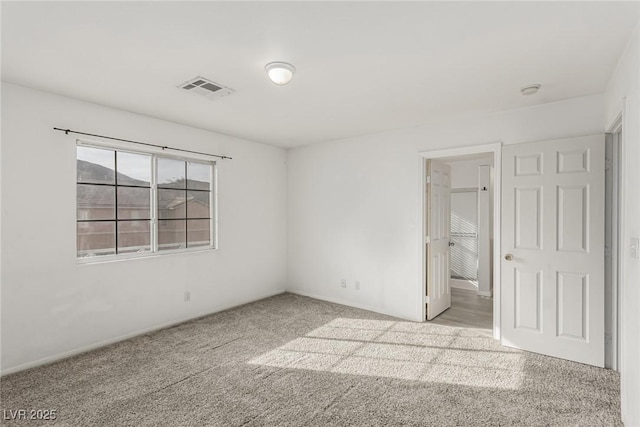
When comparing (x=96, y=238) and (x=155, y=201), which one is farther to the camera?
(x=155, y=201)

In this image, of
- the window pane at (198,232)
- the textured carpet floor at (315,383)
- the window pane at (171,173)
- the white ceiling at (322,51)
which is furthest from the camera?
the window pane at (198,232)

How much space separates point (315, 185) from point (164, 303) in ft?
8.89

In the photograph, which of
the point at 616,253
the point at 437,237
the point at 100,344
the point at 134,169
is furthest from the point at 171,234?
the point at 616,253

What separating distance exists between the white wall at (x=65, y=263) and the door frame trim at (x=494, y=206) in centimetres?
270

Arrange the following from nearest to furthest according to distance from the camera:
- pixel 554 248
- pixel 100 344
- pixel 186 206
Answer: pixel 554 248, pixel 100 344, pixel 186 206

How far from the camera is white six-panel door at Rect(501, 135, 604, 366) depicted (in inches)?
115

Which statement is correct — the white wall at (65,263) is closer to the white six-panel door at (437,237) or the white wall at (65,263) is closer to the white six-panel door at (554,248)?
the white six-panel door at (437,237)

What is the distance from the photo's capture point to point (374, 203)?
15.1 feet

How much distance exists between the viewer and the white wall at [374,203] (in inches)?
140

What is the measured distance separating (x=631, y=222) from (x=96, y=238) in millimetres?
4531

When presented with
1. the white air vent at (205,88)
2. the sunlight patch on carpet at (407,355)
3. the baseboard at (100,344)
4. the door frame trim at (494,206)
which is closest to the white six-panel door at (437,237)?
the door frame trim at (494,206)

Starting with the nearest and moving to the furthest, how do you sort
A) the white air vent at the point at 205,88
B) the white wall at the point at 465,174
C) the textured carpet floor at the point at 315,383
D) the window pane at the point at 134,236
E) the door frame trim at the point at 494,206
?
the textured carpet floor at the point at 315,383 < the white air vent at the point at 205,88 < the door frame trim at the point at 494,206 < the window pane at the point at 134,236 < the white wall at the point at 465,174

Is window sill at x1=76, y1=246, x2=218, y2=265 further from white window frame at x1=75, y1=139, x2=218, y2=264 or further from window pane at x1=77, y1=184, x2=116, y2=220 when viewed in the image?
window pane at x1=77, y1=184, x2=116, y2=220

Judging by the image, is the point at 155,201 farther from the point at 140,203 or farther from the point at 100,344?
the point at 100,344
